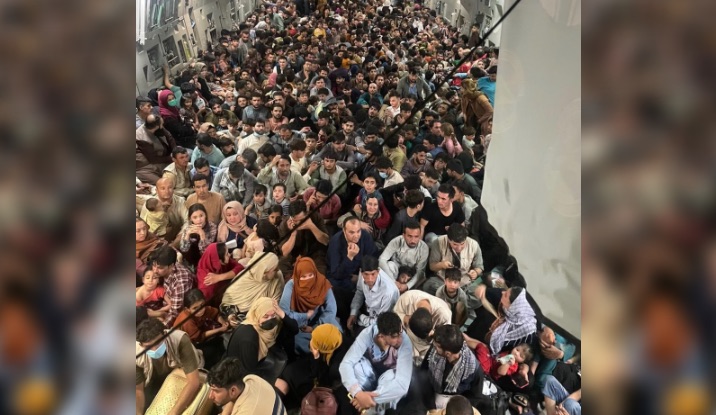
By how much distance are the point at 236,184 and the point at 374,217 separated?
3.71 feet

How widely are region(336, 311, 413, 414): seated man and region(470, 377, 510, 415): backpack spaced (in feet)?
1.08

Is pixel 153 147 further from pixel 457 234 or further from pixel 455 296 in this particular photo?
pixel 455 296

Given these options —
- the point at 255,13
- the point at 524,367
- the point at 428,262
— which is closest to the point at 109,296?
the point at 524,367

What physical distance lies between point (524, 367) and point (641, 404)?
6.84ft

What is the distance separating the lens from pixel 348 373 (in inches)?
92.6

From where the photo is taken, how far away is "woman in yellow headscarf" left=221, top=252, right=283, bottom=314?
278cm

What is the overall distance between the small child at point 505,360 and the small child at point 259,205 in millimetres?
1793

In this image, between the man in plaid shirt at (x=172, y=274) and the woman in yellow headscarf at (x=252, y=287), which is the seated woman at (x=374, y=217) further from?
the man in plaid shirt at (x=172, y=274)

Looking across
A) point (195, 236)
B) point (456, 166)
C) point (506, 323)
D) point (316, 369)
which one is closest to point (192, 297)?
point (316, 369)

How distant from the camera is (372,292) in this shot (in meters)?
2.84

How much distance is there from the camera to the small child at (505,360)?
2.41 meters

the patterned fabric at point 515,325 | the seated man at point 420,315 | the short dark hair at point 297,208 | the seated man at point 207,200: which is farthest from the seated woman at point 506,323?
the seated man at point 207,200

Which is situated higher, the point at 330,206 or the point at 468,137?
the point at 468,137

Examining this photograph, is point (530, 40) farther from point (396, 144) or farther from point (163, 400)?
point (163, 400)
